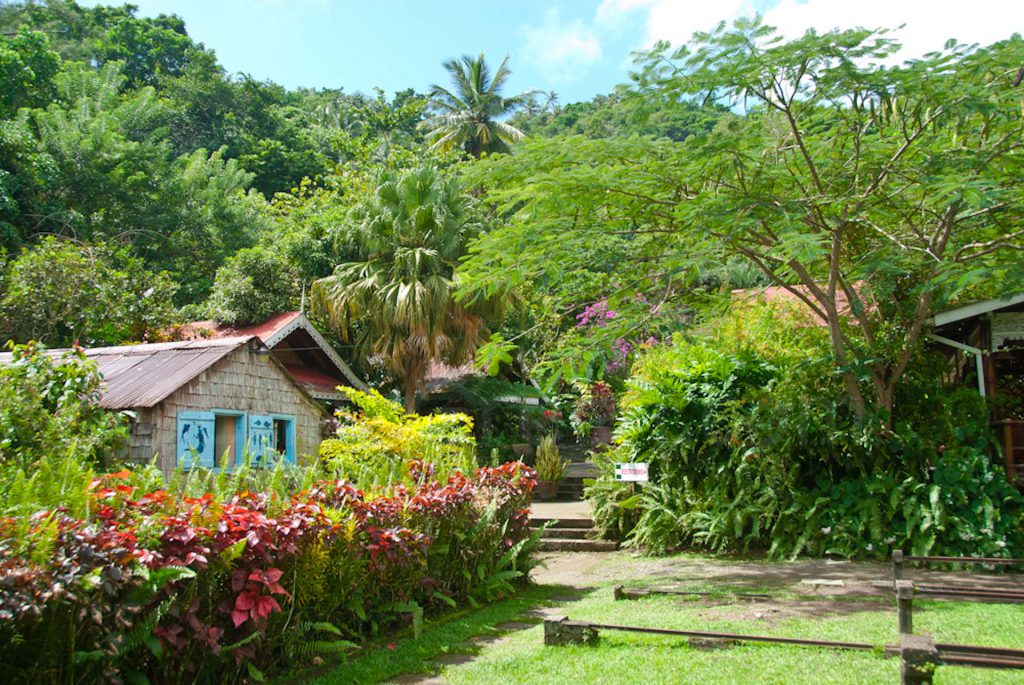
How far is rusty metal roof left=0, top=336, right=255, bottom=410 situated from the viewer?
11141 millimetres

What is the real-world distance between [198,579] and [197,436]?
770 centimetres

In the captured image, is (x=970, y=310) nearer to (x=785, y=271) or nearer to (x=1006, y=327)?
(x=1006, y=327)

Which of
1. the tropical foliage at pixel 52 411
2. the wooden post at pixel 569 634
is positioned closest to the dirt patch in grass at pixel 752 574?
the wooden post at pixel 569 634

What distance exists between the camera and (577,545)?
12.1m

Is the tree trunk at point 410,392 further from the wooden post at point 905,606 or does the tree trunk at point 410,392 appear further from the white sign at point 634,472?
the wooden post at point 905,606

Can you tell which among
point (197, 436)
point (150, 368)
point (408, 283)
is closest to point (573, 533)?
point (197, 436)

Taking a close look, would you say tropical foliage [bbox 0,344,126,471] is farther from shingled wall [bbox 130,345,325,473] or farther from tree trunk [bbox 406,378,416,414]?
tree trunk [bbox 406,378,416,414]

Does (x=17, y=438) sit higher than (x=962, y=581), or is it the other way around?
(x=17, y=438)

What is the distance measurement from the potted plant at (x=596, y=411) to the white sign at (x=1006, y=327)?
14.4m

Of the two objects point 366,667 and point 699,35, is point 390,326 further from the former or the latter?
point 366,667

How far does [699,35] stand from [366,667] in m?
6.94

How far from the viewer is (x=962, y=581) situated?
826cm

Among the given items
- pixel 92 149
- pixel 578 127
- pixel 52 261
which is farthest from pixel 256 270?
pixel 578 127

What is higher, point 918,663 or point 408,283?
point 408,283
